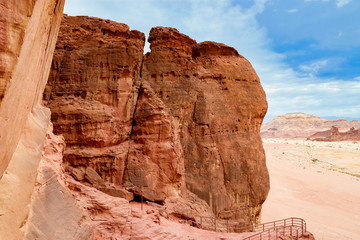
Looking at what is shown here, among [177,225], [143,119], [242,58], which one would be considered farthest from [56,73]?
[242,58]

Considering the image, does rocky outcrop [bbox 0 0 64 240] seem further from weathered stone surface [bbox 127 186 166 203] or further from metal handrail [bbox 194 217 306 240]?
metal handrail [bbox 194 217 306 240]

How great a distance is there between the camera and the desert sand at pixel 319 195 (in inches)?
880

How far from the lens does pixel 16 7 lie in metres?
3.82

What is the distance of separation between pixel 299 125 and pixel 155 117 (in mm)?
174840

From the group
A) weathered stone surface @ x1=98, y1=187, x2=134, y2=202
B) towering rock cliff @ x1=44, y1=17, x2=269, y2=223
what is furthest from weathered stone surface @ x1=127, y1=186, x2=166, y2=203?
weathered stone surface @ x1=98, y1=187, x2=134, y2=202

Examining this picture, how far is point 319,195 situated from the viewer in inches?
1222

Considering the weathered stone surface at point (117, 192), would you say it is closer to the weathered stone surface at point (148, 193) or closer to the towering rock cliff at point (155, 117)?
the weathered stone surface at point (148, 193)

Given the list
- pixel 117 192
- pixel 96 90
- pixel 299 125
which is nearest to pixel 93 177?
pixel 117 192

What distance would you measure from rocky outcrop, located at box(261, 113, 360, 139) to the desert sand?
9286 centimetres

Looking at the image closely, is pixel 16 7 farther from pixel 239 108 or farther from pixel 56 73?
pixel 239 108

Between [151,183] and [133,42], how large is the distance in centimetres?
864

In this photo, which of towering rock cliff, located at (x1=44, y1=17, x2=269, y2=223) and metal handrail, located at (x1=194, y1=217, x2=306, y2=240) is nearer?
metal handrail, located at (x1=194, y1=217, x2=306, y2=240)

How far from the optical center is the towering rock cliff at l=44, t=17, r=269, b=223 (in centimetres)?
1328

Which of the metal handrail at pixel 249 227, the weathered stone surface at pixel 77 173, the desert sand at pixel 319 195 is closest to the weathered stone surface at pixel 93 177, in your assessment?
the weathered stone surface at pixel 77 173
